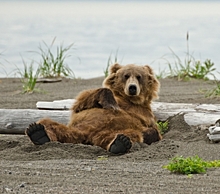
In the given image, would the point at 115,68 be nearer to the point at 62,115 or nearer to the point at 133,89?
the point at 133,89

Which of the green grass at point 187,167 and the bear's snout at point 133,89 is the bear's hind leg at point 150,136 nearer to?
the bear's snout at point 133,89

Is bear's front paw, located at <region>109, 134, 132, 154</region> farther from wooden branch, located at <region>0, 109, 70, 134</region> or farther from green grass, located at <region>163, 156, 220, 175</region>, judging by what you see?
wooden branch, located at <region>0, 109, 70, 134</region>

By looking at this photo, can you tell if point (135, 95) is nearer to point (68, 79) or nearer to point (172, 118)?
point (172, 118)

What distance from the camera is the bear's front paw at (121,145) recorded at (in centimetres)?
605

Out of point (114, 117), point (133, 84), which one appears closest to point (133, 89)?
point (133, 84)

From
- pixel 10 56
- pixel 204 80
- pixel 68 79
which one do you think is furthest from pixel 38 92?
pixel 10 56

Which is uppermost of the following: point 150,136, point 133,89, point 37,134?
point 133,89

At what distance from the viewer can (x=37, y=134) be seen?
6145 mm

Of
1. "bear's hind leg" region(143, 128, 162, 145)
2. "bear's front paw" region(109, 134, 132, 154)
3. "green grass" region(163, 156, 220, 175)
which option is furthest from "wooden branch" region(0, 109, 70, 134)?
"green grass" region(163, 156, 220, 175)

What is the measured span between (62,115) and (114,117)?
1056 mm

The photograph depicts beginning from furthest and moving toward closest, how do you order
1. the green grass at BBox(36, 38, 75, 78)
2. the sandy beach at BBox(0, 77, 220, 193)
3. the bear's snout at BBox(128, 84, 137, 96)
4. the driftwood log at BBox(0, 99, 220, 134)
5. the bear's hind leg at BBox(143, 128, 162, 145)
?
the green grass at BBox(36, 38, 75, 78), the driftwood log at BBox(0, 99, 220, 134), the bear's snout at BBox(128, 84, 137, 96), the bear's hind leg at BBox(143, 128, 162, 145), the sandy beach at BBox(0, 77, 220, 193)

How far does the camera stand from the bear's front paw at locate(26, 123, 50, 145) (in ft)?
19.9

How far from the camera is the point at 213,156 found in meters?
6.08

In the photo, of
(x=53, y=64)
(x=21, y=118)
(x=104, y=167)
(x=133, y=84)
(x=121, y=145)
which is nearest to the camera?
(x=104, y=167)
